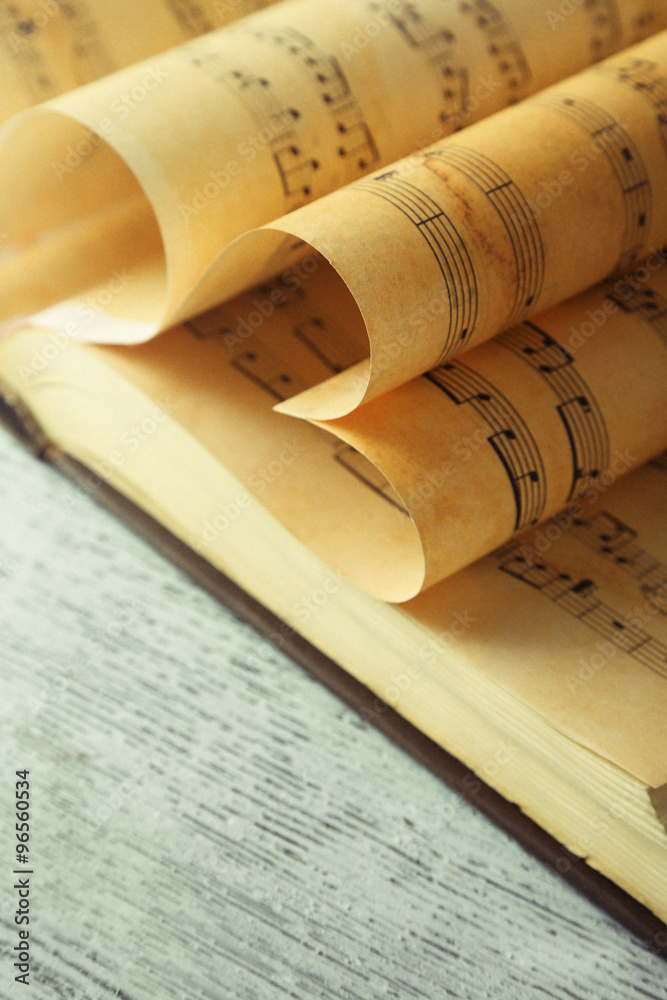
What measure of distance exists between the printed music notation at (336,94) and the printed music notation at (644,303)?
0.79ft

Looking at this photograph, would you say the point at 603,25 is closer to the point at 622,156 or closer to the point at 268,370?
the point at 622,156

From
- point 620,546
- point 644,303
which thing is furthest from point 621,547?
→ point 644,303

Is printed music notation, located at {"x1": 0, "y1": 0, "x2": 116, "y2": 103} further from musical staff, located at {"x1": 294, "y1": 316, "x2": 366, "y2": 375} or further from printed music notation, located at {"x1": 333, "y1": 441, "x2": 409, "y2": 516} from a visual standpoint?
printed music notation, located at {"x1": 333, "y1": 441, "x2": 409, "y2": 516}

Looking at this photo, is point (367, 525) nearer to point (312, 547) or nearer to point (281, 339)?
point (312, 547)

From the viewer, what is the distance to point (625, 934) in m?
0.66

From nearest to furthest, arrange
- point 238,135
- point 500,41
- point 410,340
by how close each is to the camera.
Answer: point 410,340, point 238,135, point 500,41

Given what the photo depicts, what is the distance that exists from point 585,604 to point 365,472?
0.21 m

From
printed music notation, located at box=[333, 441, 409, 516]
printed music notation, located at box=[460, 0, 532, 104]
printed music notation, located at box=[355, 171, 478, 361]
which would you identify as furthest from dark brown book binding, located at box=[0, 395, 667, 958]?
printed music notation, located at box=[460, 0, 532, 104]

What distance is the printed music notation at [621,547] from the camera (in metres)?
0.74

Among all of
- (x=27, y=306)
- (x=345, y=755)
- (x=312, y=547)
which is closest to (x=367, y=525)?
(x=312, y=547)

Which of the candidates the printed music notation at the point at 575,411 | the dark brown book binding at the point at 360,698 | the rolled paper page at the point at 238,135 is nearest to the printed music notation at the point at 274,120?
the rolled paper page at the point at 238,135

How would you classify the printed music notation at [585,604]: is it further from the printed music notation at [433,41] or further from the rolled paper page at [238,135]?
the printed music notation at [433,41]

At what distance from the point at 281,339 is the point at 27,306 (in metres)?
0.25

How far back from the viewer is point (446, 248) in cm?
67
